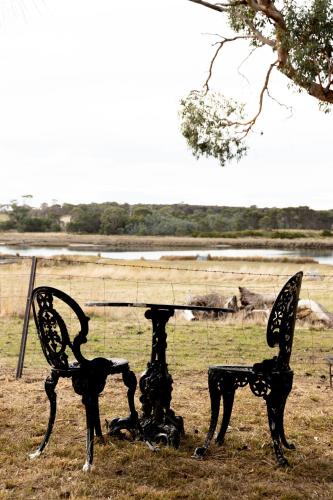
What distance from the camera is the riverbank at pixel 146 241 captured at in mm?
60250

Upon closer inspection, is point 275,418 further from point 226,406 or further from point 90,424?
point 90,424

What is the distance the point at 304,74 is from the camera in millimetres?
9430

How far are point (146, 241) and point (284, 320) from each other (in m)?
61.2

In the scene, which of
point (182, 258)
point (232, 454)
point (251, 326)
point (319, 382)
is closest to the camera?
point (232, 454)

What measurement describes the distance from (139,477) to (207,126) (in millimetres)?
9293

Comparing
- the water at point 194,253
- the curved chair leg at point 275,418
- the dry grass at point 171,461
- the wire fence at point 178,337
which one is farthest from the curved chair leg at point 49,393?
the water at point 194,253

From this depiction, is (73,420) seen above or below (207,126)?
below

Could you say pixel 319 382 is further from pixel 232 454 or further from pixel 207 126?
pixel 207 126

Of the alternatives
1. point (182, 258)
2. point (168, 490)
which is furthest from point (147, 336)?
point (182, 258)

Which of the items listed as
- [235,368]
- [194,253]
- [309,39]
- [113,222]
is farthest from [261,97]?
[113,222]

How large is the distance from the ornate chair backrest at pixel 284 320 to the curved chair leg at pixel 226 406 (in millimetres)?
416

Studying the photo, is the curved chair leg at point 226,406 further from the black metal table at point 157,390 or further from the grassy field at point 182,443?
the black metal table at point 157,390

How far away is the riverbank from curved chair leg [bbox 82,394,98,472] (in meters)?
54.3

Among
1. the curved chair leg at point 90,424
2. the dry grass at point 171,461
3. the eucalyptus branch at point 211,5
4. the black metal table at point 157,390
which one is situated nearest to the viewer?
the dry grass at point 171,461
